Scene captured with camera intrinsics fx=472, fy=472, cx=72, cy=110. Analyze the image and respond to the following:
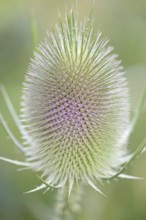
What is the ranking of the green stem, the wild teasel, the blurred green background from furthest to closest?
the blurred green background < the green stem < the wild teasel

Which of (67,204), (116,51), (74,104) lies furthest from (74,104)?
(116,51)

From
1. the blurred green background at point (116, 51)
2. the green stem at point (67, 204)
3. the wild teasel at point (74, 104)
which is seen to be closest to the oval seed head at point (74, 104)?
the wild teasel at point (74, 104)

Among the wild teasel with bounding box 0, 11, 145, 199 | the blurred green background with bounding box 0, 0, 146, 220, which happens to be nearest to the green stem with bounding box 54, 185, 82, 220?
the wild teasel with bounding box 0, 11, 145, 199

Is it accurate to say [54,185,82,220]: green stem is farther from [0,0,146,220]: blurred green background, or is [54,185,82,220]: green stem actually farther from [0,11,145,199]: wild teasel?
[0,0,146,220]: blurred green background

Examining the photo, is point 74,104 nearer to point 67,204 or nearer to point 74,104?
point 74,104

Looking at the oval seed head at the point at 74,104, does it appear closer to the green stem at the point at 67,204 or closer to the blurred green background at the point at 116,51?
the green stem at the point at 67,204

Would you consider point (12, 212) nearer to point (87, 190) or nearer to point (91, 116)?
point (87, 190)

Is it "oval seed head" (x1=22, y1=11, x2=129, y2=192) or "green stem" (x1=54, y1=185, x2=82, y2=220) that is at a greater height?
"oval seed head" (x1=22, y1=11, x2=129, y2=192)

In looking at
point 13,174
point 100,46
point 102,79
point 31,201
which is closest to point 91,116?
point 102,79
